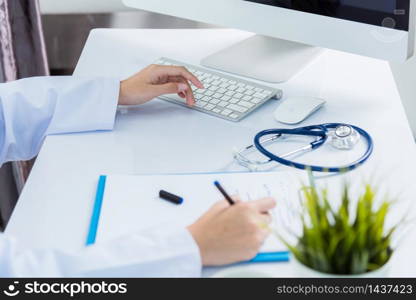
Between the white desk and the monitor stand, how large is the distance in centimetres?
2

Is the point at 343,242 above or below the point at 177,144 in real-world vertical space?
above

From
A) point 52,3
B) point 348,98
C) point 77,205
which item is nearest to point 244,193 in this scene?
point 77,205

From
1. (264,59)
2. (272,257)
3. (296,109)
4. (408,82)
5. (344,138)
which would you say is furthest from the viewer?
(408,82)

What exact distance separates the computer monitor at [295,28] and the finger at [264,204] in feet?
1.30

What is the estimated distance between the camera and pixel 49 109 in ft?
3.62

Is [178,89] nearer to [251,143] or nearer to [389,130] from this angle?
[251,143]

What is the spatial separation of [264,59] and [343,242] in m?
0.70

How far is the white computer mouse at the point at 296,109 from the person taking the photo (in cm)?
108

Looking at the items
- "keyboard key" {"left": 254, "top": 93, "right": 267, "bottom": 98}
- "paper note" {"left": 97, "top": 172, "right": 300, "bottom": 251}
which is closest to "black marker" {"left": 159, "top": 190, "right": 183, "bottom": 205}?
"paper note" {"left": 97, "top": 172, "right": 300, "bottom": 251}

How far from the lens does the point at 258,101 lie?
113 centimetres

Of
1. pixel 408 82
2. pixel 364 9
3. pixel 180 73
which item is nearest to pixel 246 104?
pixel 180 73

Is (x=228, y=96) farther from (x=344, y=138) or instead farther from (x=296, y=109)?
(x=344, y=138)

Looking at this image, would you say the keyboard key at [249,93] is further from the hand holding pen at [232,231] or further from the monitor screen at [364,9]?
the hand holding pen at [232,231]

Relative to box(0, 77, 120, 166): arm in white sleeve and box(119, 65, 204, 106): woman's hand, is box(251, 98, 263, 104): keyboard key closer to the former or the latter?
box(119, 65, 204, 106): woman's hand
